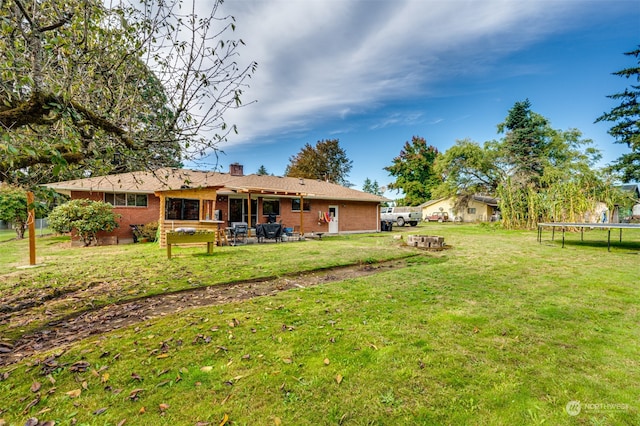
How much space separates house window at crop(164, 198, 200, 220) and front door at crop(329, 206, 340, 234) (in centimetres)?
896

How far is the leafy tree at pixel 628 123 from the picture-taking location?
70.4 ft

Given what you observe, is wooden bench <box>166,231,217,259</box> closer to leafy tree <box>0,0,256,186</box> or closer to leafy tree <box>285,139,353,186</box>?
leafy tree <box>0,0,256,186</box>

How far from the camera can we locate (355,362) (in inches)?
105

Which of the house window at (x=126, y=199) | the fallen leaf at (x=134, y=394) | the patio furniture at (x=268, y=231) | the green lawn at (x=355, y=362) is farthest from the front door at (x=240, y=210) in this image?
the fallen leaf at (x=134, y=394)

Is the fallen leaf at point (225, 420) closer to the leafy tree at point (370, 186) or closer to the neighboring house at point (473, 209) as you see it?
the neighboring house at point (473, 209)

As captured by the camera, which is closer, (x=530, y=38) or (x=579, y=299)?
(x=579, y=299)

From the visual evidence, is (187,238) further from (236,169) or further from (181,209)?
(236,169)

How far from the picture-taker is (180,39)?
4.21 meters

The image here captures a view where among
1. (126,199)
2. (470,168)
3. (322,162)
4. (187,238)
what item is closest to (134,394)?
(187,238)

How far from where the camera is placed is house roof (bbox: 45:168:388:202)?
42.2 ft

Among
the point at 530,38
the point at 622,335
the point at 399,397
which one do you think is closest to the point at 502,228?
the point at 530,38

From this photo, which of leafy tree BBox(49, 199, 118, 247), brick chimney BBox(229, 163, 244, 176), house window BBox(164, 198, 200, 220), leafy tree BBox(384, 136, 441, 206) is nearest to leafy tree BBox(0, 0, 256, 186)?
leafy tree BBox(49, 199, 118, 247)

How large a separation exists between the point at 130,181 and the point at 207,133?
13327 millimetres

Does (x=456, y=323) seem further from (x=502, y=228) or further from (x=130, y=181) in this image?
(x=502, y=228)
